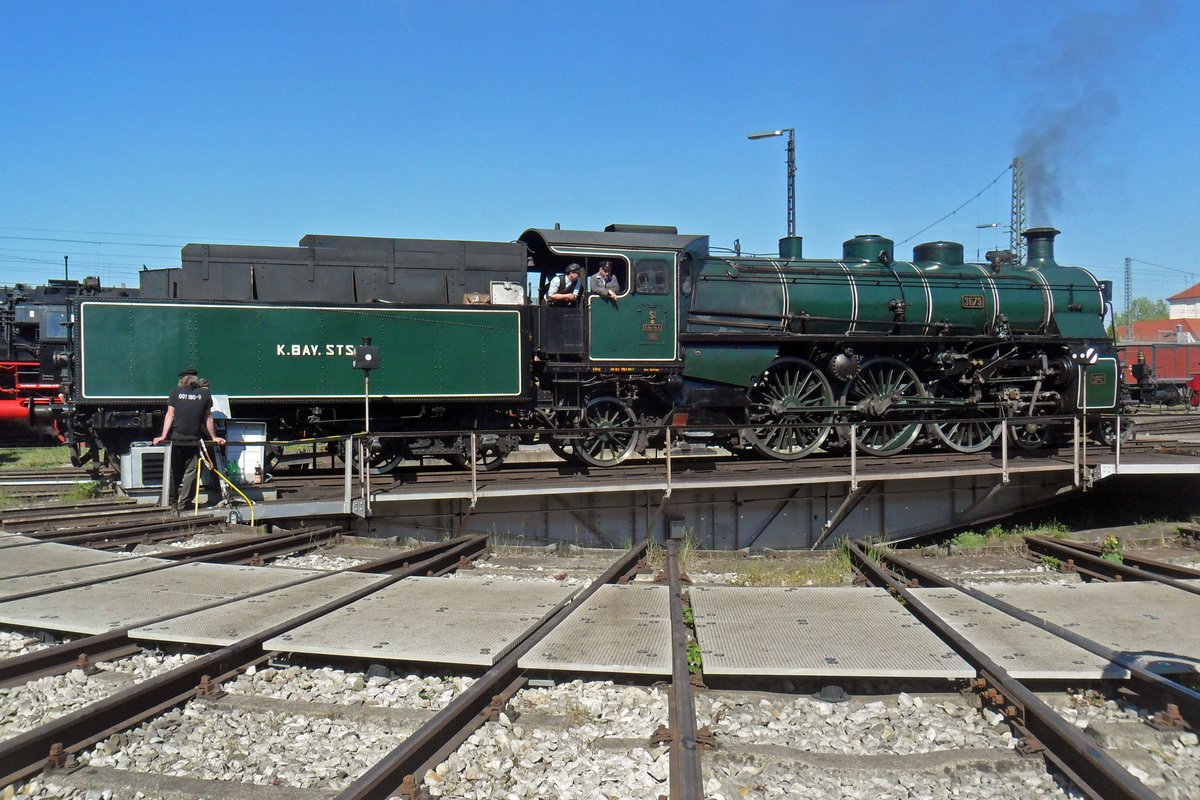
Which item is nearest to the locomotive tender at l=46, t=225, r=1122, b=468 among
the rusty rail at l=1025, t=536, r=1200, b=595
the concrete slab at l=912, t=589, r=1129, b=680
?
the rusty rail at l=1025, t=536, r=1200, b=595

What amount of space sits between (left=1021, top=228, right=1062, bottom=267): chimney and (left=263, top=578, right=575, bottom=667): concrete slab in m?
12.9

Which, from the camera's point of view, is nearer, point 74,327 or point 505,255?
point 74,327

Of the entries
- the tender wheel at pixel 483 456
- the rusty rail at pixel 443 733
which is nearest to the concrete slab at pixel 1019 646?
the rusty rail at pixel 443 733

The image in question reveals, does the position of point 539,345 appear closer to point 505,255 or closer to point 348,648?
point 505,255

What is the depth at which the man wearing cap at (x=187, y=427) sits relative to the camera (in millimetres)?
9898

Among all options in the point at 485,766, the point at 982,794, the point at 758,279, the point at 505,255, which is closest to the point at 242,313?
the point at 505,255

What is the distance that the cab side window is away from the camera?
483 inches

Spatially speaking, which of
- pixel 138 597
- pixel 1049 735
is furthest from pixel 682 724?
pixel 138 597

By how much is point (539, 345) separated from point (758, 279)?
3510mm

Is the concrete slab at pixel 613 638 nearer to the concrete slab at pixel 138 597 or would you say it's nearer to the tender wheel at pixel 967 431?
the concrete slab at pixel 138 597

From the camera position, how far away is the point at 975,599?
6707 mm

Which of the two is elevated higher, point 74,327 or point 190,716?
point 74,327

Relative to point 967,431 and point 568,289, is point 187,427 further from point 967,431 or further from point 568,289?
point 967,431

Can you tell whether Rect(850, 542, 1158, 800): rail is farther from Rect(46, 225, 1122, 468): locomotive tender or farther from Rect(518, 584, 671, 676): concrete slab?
Rect(46, 225, 1122, 468): locomotive tender
